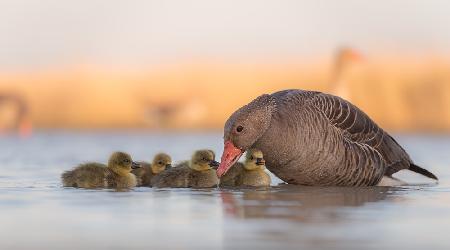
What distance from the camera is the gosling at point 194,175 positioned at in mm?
9930

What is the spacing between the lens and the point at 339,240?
6082 millimetres

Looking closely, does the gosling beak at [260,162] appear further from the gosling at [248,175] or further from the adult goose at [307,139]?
the adult goose at [307,139]

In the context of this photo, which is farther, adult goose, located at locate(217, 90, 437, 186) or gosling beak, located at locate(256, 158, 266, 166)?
gosling beak, located at locate(256, 158, 266, 166)

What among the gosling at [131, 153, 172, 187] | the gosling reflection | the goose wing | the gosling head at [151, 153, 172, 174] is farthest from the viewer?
the gosling head at [151, 153, 172, 174]

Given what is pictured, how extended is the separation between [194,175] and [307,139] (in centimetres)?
128

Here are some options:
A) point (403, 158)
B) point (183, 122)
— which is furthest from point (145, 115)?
point (403, 158)

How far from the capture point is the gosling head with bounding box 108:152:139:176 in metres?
10.2

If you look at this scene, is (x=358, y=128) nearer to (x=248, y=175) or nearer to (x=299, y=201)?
(x=248, y=175)

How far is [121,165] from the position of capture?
10.2m

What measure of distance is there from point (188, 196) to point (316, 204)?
1271 millimetres

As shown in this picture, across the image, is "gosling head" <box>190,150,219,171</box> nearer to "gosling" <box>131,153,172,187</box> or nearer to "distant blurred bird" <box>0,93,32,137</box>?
"gosling" <box>131,153,172,187</box>

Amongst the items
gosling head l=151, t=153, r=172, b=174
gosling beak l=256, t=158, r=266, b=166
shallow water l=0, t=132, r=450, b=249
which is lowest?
shallow water l=0, t=132, r=450, b=249

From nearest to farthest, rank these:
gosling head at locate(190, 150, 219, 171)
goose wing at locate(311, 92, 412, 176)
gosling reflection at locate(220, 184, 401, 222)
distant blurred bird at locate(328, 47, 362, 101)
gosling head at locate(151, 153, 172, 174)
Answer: gosling reflection at locate(220, 184, 401, 222) → goose wing at locate(311, 92, 412, 176) → gosling head at locate(190, 150, 219, 171) → gosling head at locate(151, 153, 172, 174) → distant blurred bird at locate(328, 47, 362, 101)

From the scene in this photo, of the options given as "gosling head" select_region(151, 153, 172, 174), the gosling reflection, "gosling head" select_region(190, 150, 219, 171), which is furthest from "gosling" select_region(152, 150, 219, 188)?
the gosling reflection
